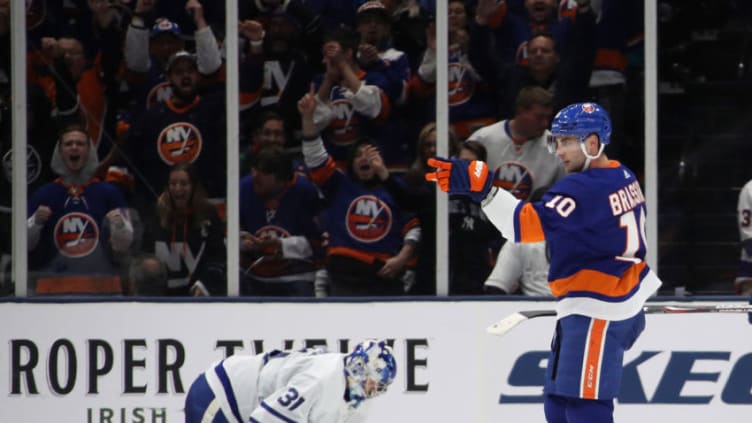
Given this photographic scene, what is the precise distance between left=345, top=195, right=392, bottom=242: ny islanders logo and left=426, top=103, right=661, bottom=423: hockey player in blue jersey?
1.60 metres

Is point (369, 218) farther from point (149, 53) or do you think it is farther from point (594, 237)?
point (594, 237)

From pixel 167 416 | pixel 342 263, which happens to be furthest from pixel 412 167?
pixel 167 416

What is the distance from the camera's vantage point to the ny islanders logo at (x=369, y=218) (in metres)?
6.11

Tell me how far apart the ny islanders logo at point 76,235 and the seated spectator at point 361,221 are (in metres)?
0.93

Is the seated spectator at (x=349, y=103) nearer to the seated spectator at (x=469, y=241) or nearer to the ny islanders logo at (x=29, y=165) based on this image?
the seated spectator at (x=469, y=241)

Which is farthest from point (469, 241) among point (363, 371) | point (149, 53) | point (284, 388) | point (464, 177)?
point (284, 388)

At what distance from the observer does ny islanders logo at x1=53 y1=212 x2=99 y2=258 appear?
6285 mm

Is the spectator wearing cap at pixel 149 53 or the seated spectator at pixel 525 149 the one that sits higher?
the spectator wearing cap at pixel 149 53

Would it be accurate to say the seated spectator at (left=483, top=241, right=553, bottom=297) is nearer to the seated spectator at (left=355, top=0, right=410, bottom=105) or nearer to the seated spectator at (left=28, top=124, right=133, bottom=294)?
the seated spectator at (left=355, top=0, right=410, bottom=105)

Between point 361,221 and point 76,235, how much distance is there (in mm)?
1168

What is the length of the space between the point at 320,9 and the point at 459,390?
5.23 feet

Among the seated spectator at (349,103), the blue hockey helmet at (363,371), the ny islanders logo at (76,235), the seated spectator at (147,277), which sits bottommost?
the blue hockey helmet at (363,371)

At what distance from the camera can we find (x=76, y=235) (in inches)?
248

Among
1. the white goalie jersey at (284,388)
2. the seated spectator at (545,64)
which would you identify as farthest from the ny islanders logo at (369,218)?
the white goalie jersey at (284,388)
